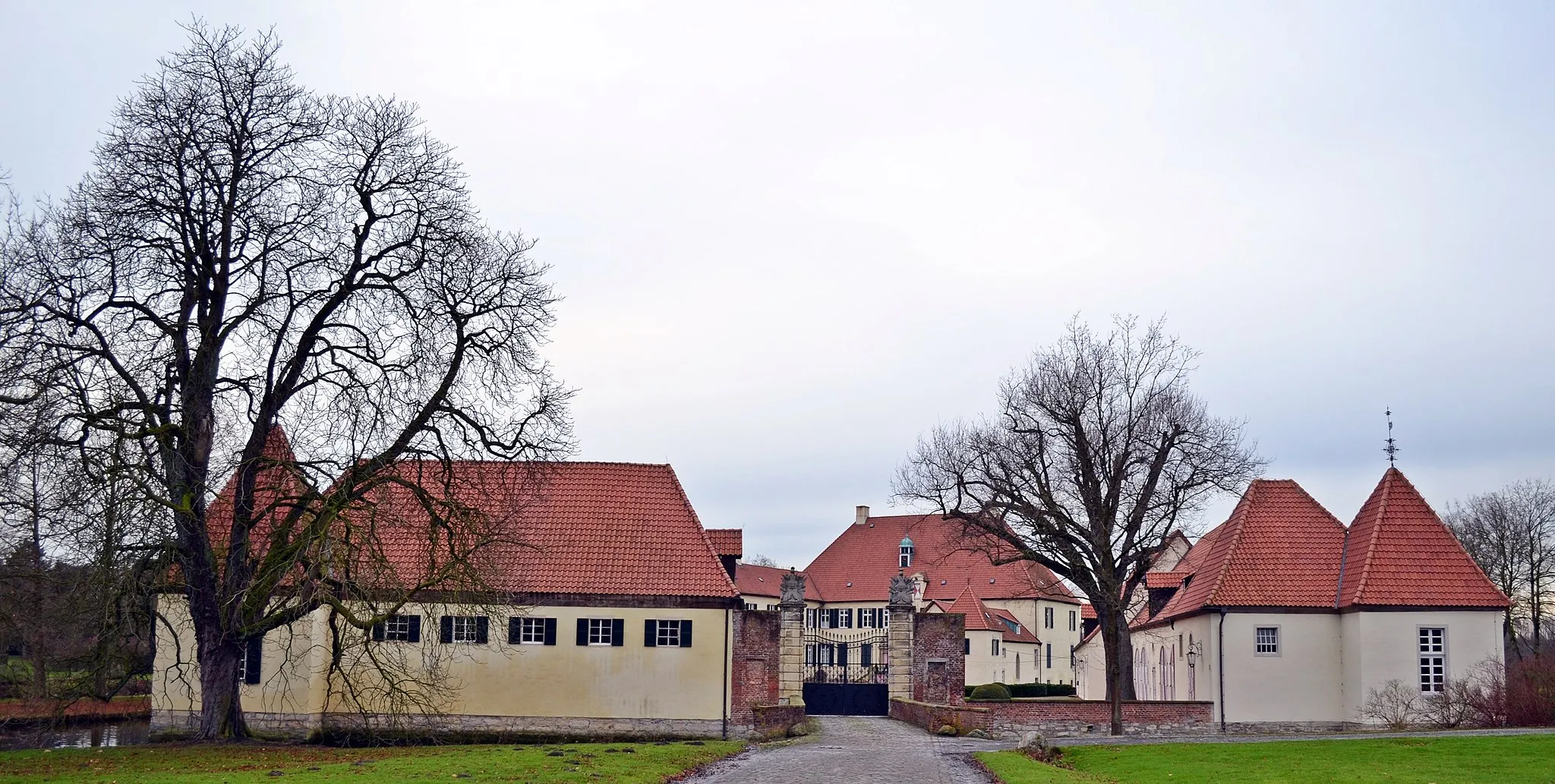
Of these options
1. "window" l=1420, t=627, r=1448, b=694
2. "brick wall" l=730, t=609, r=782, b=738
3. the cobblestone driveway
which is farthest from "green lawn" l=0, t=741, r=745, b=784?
"window" l=1420, t=627, r=1448, b=694

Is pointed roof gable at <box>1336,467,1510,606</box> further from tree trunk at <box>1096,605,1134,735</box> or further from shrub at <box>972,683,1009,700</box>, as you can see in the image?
shrub at <box>972,683,1009,700</box>

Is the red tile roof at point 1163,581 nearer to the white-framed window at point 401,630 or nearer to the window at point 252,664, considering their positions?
the white-framed window at point 401,630

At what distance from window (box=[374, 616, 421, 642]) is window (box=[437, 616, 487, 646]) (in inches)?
30.7

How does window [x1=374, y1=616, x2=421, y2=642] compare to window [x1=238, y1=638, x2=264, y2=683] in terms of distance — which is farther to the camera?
window [x1=374, y1=616, x2=421, y2=642]

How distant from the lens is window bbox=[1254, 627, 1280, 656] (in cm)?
3478

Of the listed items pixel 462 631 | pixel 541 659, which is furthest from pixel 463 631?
pixel 541 659

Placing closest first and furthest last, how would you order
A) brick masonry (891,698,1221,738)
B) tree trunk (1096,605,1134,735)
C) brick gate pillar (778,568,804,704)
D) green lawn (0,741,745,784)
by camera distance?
green lawn (0,741,745,784) < tree trunk (1096,605,1134,735) < brick masonry (891,698,1221,738) < brick gate pillar (778,568,804,704)

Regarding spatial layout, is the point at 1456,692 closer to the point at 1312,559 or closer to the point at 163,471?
the point at 1312,559

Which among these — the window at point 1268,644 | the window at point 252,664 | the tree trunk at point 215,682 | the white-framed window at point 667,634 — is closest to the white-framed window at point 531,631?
the white-framed window at point 667,634

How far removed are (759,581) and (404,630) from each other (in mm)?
49584

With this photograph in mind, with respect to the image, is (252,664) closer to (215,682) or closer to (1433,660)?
(215,682)

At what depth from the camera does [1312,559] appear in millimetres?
36250

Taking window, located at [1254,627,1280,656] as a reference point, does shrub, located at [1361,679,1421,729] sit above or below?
below

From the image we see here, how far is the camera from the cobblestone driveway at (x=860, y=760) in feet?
71.2
